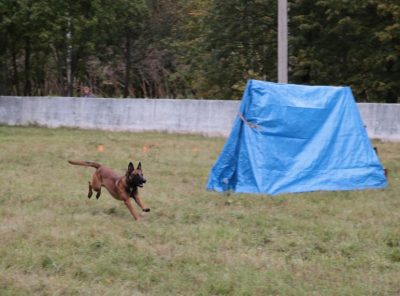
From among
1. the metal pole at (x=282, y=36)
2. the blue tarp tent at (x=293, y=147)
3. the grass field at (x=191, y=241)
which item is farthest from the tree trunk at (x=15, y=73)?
the blue tarp tent at (x=293, y=147)

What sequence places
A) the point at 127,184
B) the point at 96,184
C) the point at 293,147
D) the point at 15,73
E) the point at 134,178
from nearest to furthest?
the point at 134,178 → the point at 127,184 → the point at 96,184 → the point at 293,147 → the point at 15,73

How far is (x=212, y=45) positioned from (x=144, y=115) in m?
8.73

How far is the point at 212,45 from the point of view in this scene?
32.2m

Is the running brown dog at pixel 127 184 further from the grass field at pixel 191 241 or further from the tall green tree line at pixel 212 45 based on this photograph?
the tall green tree line at pixel 212 45

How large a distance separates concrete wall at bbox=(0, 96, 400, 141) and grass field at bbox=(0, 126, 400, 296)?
8.89 metres

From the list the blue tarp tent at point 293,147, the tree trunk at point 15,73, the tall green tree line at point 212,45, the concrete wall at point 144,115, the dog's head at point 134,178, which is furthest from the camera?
the tree trunk at point 15,73

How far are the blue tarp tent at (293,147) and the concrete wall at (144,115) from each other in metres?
9.60

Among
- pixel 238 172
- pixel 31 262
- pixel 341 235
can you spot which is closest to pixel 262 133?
pixel 238 172

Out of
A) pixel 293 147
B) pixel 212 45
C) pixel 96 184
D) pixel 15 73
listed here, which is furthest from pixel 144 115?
Answer: pixel 96 184

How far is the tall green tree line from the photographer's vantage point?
1138 inches

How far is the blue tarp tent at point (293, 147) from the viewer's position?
37.7 ft

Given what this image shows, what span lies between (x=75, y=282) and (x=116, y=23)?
27484 mm

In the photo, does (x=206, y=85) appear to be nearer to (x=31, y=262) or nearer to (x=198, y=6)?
(x=198, y=6)

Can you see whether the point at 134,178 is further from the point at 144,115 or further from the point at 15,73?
the point at 15,73
